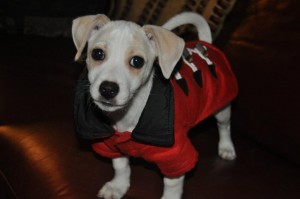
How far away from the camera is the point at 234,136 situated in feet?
5.52

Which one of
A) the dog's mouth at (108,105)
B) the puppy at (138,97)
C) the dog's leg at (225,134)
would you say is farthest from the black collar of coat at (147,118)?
the dog's leg at (225,134)

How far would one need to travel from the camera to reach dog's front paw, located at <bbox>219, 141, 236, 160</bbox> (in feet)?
4.88

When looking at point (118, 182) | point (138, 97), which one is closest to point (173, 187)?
point (118, 182)

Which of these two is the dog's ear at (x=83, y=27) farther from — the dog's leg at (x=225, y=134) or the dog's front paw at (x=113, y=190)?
the dog's leg at (x=225, y=134)

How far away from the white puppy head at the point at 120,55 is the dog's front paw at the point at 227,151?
1.50 ft

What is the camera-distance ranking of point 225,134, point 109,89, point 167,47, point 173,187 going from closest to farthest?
point 109,89 → point 167,47 → point 173,187 → point 225,134

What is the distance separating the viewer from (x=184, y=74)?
136cm

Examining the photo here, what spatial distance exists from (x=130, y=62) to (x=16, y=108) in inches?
27.3

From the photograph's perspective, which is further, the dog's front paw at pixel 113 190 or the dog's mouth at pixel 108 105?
the dog's front paw at pixel 113 190

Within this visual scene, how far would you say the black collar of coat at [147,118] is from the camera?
1.18 meters

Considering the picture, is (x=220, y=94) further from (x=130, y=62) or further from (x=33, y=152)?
(x=33, y=152)

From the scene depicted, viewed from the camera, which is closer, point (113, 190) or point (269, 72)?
point (113, 190)

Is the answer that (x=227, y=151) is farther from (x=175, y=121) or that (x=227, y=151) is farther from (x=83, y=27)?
(x=83, y=27)

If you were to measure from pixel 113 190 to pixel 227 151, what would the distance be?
1.50 feet
